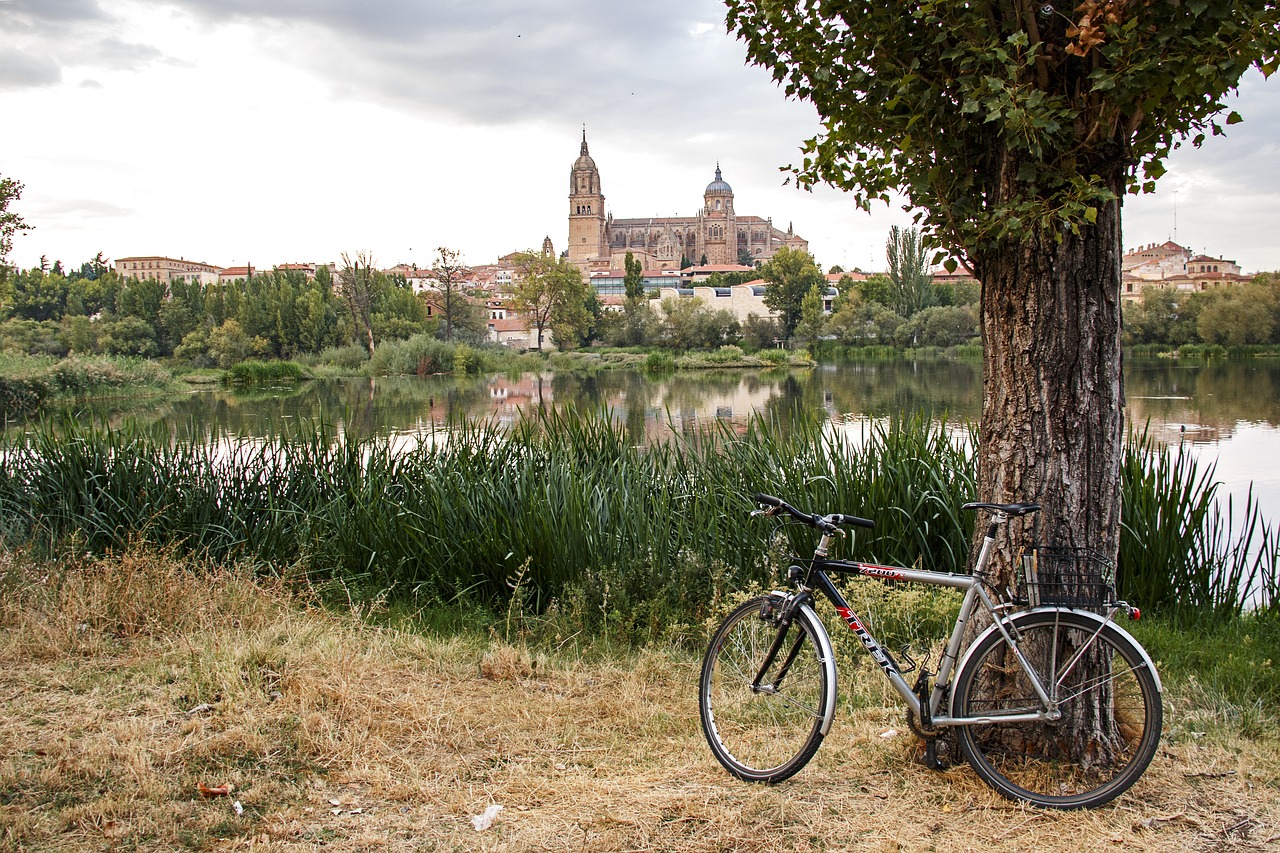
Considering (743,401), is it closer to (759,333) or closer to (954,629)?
(954,629)

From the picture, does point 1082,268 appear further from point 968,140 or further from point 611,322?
point 611,322

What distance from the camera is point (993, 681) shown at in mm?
2559

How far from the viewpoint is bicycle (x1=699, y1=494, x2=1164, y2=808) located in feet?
7.55

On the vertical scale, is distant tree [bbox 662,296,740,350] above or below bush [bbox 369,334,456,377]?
above

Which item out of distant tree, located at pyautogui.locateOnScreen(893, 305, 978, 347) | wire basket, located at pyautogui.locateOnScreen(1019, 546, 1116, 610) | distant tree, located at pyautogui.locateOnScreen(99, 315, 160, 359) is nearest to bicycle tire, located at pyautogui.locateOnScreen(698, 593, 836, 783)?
wire basket, located at pyautogui.locateOnScreen(1019, 546, 1116, 610)

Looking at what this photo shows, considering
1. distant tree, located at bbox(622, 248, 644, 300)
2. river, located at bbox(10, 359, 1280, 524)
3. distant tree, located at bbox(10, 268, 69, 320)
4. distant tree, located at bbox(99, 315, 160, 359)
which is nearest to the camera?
river, located at bbox(10, 359, 1280, 524)

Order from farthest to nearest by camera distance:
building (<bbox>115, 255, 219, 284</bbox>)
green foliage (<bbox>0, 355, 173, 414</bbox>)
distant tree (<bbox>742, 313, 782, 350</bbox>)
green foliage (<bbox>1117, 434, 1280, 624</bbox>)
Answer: building (<bbox>115, 255, 219, 284</bbox>) < distant tree (<bbox>742, 313, 782, 350</bbox>) < green foliage (<bbox>0, 355, 173, 414</bbox>) < green foliage (<bbox>1117, 434, 1280, 624</bbox>)

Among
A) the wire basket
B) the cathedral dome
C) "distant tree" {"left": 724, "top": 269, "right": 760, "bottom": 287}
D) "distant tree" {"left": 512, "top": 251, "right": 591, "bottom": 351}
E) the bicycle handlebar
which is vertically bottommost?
the wire basket

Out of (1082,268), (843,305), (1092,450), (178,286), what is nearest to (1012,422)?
(1092,450)

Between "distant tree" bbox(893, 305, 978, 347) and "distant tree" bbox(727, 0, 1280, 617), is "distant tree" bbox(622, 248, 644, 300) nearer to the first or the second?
"distant tree" bbox(893, 305, 978, 347)

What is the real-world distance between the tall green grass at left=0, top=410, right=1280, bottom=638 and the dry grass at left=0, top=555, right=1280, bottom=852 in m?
0.92

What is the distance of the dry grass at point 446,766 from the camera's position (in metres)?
2.31

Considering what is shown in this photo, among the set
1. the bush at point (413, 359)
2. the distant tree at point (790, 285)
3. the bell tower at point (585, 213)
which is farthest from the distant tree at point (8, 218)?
the bell tower at point (585, 213)

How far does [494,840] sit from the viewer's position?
7.65ft
